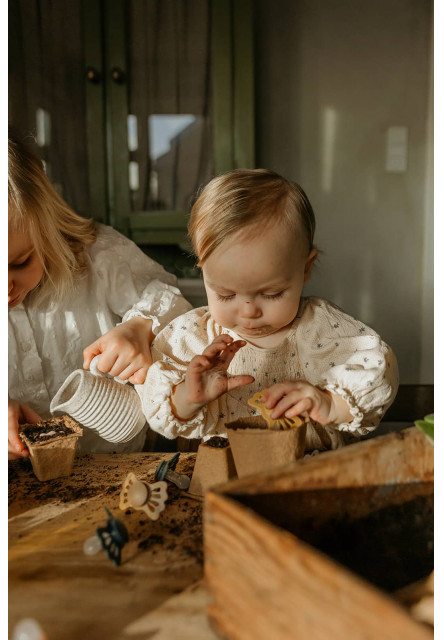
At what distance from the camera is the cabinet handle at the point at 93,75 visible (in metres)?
0.85

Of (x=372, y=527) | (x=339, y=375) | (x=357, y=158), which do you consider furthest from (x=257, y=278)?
(x=357, y=158)

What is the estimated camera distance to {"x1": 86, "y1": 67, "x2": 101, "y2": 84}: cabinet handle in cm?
85

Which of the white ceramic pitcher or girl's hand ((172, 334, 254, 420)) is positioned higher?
girl's hand ((172, 334, 254, 420))

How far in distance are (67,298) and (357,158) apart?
68cm

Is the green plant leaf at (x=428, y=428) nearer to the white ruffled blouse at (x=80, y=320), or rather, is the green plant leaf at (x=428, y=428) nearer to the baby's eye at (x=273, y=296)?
the baby's eye at (x=273, y=296)

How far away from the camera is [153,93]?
0.87 meters

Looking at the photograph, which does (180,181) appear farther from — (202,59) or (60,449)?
(60,449)

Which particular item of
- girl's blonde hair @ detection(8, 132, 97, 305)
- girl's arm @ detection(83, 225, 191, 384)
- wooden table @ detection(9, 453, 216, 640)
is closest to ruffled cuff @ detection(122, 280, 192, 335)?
girl's arm @ detection(83, 225, 191, 384)

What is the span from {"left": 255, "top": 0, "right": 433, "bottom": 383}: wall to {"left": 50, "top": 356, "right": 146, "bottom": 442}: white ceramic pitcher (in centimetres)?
58

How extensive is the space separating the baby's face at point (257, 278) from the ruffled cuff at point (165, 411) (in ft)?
0.30

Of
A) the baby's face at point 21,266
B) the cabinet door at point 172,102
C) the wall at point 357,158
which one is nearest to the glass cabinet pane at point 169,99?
the cabinet door at point 172,102

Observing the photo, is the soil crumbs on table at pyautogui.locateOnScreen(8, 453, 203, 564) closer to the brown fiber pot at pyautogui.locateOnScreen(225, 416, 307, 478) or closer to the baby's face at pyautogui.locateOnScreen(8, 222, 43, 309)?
the brown fiber pot at pyautogui.locateOnScreen(225, 416, 307, 478)

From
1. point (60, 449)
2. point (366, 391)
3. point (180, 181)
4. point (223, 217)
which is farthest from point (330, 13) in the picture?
point (60, 449)

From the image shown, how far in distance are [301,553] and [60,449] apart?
13.8 inches
